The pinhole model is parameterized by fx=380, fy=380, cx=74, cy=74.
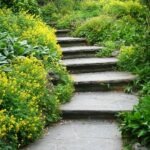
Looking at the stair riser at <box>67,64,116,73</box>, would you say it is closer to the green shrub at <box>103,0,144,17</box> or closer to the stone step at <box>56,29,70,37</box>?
the green shrub at <box>103,0,144,17</box>

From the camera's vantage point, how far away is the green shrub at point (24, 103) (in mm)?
5090

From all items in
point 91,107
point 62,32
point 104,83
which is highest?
point 62,32

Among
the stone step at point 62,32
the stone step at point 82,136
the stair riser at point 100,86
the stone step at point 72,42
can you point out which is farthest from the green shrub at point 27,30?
A: the stone step at point 82,136

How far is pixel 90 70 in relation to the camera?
8.43 meters

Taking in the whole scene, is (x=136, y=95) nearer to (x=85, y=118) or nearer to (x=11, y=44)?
(x=85, y=118)

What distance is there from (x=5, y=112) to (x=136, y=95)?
2.84 meters

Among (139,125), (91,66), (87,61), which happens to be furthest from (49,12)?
(139,125)

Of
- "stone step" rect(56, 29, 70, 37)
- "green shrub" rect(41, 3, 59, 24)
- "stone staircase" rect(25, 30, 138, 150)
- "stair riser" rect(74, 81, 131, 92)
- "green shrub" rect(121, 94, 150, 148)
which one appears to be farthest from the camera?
"green shrub" rect(41, 3, 59, 24)

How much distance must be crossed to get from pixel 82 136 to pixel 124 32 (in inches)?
195

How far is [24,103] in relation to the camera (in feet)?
18.4

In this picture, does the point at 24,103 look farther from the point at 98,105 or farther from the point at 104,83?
the point at 104,83

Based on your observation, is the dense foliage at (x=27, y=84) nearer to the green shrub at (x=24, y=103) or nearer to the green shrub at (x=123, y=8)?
the green shrub at (x=24, y=103)

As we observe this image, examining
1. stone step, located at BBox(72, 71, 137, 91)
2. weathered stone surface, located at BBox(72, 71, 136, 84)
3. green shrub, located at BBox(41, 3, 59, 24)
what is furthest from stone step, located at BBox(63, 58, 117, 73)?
green shrub, located at BBox(41, 3, 59, 24)

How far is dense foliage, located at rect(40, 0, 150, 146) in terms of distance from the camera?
5211 mm
